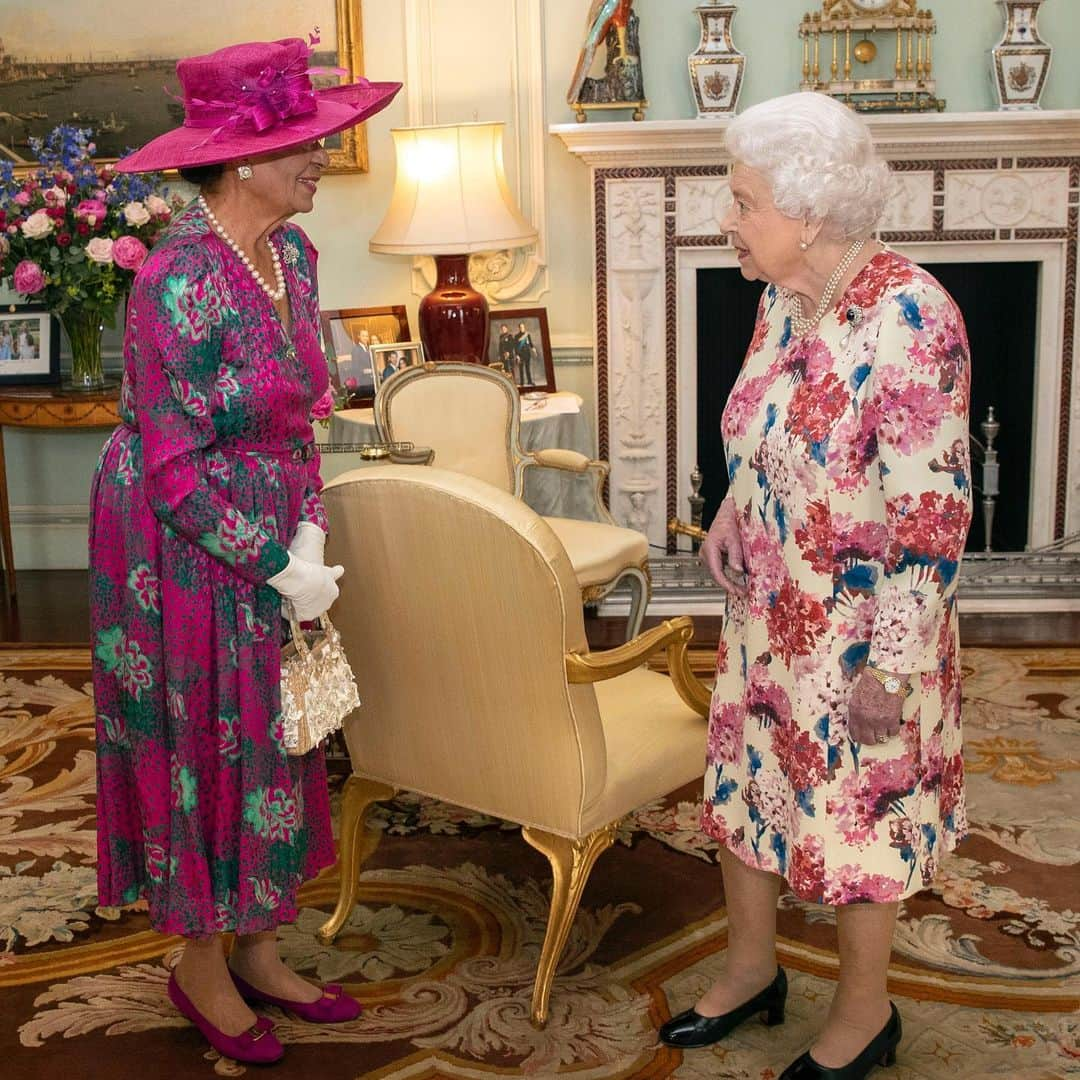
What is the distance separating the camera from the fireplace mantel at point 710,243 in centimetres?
496

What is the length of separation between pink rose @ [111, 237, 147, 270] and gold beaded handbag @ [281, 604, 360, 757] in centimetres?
269

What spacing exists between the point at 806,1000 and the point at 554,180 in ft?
11.4

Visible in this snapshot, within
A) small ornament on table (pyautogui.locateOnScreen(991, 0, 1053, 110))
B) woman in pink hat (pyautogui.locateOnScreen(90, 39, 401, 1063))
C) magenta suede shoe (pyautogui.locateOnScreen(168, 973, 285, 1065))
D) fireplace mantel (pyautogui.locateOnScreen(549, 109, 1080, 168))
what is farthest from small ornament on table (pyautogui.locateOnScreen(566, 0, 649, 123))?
magenta suede shoe (pyautogui.locateOnScreen(168, 973, 285, 1065))

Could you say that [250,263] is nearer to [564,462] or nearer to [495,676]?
[495,676]

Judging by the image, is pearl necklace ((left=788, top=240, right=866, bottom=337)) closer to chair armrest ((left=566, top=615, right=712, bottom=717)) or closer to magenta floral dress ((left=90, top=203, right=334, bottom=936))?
chair armrest ((left=566, top=615, right=712, bottom=717))

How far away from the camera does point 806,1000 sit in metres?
2.61

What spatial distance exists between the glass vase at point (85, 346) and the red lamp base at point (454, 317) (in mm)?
1156

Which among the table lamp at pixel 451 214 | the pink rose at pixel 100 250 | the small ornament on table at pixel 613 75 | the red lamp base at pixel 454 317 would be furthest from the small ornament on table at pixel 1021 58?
the pink rose at pixel 100 250

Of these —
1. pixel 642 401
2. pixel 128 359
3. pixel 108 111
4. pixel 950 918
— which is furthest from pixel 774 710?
pixel 108 111

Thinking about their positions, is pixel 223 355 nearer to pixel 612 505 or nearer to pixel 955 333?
pixel 955 333

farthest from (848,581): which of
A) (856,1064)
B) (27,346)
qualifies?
(27,346)

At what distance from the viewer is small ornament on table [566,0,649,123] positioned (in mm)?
4957

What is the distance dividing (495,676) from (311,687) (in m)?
0.31

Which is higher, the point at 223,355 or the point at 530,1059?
the point at 223,355
